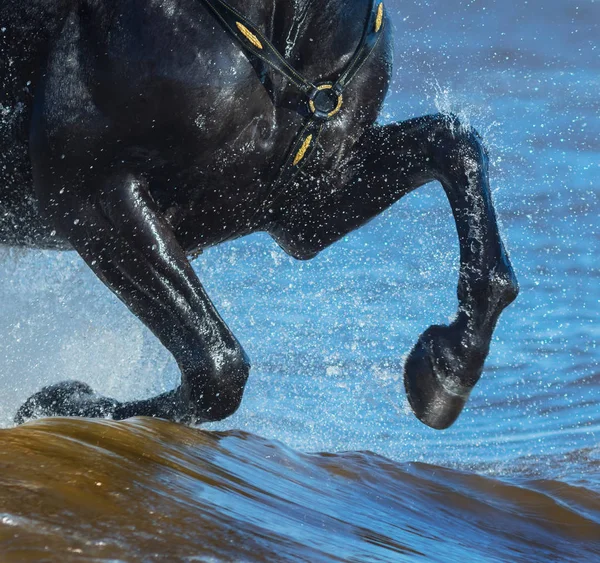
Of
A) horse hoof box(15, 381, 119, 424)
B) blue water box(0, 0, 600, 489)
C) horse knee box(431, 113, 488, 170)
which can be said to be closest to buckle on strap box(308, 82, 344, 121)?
horse knee box(431, 113, 488, 170)

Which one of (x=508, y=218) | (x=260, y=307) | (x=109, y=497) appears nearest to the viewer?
(x=109, y=497)

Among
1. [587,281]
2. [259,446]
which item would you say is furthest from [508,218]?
[259,446]

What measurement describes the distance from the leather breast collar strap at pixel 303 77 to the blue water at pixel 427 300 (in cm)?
A: 44

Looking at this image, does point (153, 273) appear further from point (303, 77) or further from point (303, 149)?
point (303, 77)

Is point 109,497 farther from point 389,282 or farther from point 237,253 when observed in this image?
point 237,253

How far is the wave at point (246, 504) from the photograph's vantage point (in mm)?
1769

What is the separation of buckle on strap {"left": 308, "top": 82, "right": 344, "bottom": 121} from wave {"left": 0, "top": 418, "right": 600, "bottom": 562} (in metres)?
0.92

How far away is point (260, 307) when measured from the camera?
22.6ft

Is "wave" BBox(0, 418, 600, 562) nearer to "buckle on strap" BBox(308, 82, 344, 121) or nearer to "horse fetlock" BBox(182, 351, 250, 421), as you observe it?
"horse fetlock" BBox(182, 351, 250, 421)

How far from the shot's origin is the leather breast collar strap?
291 cm

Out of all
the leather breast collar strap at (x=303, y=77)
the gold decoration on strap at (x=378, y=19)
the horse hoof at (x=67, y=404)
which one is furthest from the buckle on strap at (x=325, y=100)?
the horse hoof at (x=67, y=404)

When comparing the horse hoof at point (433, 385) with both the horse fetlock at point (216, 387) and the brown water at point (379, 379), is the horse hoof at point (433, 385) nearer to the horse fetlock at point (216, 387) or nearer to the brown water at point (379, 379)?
the brown water at point (379, 379)

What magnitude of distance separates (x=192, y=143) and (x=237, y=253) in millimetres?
4808

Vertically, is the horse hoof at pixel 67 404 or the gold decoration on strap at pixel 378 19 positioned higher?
the gold decoration on strap at pixel 378 19
